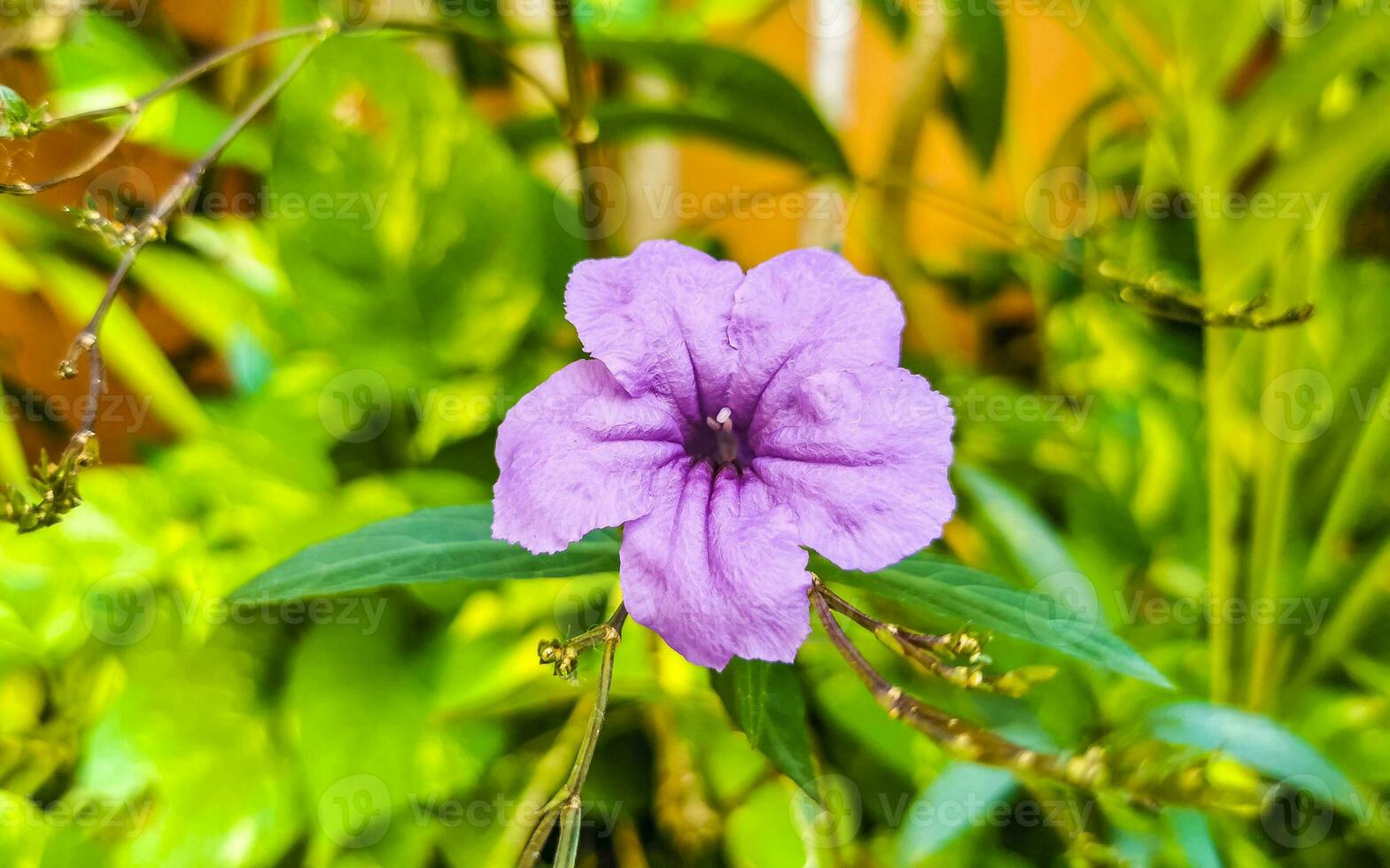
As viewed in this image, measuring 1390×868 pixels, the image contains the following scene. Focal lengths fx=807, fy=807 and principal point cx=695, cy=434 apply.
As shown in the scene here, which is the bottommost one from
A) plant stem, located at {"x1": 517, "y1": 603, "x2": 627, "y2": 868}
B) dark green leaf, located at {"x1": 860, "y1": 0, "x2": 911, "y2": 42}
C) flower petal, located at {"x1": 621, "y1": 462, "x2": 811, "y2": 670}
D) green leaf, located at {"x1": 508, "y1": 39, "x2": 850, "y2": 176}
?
plant stem, located at {"x1": 517, "y1": 603, "x2": 627, "y2": 868}

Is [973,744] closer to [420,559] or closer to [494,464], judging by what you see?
[420,559]

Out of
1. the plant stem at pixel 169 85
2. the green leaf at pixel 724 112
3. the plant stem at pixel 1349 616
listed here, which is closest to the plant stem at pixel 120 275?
the plant stem at pixel 169 85

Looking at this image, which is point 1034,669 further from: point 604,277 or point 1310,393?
point 1310,393

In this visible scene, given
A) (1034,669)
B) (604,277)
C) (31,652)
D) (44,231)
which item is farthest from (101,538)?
(1034,669)

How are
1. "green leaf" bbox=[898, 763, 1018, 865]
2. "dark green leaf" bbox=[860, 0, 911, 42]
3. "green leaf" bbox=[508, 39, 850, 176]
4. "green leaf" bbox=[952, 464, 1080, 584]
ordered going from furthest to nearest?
"dark green leaf" bbox=[860, 0, 911, 42] → "green leaf" bbox=[508, 39, 850, 176] → "green leaf" bbox=[952, 464, 1080, 584] → "green leaf" bbox=[898, 763, 1018, 865]

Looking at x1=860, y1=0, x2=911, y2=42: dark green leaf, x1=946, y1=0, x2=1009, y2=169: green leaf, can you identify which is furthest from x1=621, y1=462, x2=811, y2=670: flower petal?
x1=860, y1=0, x2=911, y2=42: dark green leaf

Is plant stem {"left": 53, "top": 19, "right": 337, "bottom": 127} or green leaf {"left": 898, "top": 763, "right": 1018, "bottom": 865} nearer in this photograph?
plant stem {"left": 53, "top": 19, "right": 337, "bottom": 127}

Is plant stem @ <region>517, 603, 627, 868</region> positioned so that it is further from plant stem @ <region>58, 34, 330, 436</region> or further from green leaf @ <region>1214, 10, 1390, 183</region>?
green leaf @ <region>1214, 10, 1390, 183</region>
